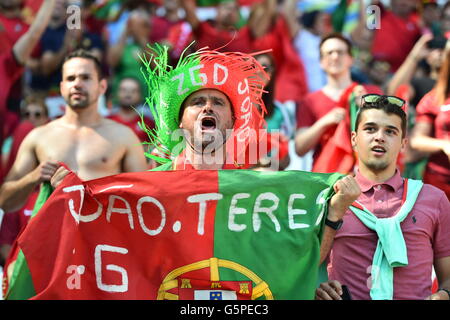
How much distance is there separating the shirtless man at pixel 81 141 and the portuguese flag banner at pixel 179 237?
170 cm

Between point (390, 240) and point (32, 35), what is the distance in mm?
4142

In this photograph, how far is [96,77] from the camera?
21.8 ft

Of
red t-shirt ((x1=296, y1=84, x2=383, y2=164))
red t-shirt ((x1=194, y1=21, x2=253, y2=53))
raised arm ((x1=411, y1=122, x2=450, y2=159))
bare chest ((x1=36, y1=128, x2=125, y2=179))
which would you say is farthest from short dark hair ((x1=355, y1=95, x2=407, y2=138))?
red t-shirt ((x1=194, y1=21, x2=253, y2=53))

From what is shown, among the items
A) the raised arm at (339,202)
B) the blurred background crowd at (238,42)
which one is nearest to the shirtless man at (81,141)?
the blurred background crowd at (238,42)

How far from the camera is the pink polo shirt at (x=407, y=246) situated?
15.4 ft

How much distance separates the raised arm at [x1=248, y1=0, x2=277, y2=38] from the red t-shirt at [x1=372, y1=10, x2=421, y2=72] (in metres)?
1.09

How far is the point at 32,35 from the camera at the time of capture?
7828 millimetres

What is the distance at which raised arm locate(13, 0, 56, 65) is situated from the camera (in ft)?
25.5

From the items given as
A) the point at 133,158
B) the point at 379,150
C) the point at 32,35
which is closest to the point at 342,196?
the point at 379,150

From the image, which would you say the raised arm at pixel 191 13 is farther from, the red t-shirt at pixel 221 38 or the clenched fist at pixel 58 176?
the clenched fist at pixel 58 176

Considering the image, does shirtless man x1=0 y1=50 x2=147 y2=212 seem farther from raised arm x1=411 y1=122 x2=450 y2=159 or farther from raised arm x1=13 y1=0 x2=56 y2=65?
raised arm x1=411 y1=122 x2=450 y2=159

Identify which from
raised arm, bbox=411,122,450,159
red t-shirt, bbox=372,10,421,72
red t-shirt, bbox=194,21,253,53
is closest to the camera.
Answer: raised arm, bbox=411,122,450,159

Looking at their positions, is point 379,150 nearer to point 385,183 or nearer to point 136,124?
point 385,183
